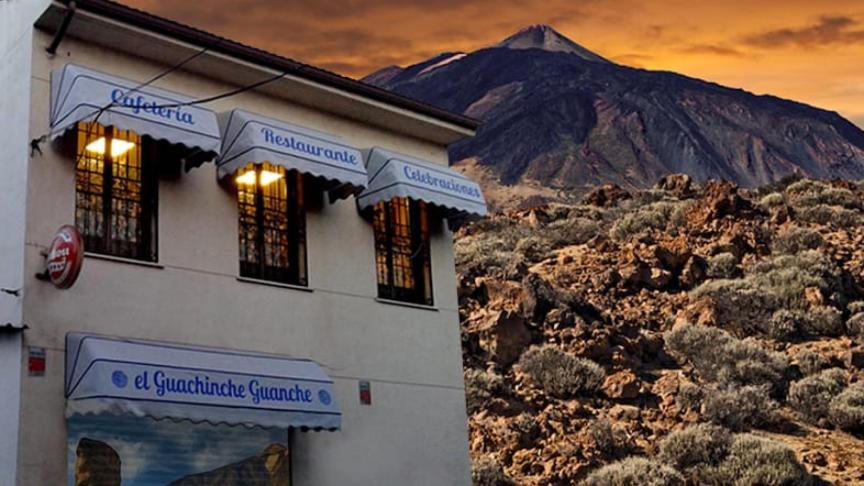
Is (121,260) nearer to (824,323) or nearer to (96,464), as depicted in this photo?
(96,464)

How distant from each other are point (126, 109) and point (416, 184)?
15.3 feet

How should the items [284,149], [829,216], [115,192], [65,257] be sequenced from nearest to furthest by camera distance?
[65,257], [115,192], [284,149], [829,216]

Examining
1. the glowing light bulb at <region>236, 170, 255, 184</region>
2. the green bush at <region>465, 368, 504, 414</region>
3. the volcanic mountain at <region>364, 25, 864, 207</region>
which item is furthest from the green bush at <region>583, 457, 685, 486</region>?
the volcanic mountain at <region>364, 25, 864, 207</region>

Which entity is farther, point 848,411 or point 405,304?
point 848,411

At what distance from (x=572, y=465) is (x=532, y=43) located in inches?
5621

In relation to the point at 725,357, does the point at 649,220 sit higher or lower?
higher

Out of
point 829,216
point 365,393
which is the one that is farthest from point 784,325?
point 365,393

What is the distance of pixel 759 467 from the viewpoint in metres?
23.8

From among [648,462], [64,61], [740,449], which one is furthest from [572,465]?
[64,61]

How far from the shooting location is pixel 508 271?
37062 millimetres

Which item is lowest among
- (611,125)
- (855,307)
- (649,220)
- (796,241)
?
(855,307)

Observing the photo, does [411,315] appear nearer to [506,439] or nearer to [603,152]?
[506,439]

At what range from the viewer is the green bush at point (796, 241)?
131ft

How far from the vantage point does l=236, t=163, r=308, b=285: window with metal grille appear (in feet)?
51.1
